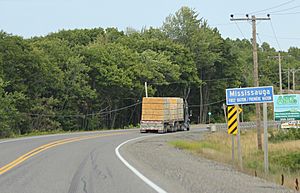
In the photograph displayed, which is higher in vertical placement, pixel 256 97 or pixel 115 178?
pixel 256 97

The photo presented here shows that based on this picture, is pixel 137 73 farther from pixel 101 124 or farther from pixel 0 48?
pixel 0 48

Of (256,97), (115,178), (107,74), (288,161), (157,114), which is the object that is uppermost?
(107,74)

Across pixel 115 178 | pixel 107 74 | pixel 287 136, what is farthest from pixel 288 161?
pixel 107 74

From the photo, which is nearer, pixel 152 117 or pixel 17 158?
pixel 17 158

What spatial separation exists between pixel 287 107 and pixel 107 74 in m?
28.2

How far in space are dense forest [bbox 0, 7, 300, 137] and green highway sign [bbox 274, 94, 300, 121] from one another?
21.8 m

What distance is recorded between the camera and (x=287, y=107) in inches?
1934

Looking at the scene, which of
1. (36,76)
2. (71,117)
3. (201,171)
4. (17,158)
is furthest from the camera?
(71,117)

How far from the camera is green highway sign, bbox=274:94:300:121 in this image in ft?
160

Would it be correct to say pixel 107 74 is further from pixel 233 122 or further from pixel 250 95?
pixel 250 95

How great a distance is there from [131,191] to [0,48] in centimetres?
4775

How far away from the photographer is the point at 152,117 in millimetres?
48000

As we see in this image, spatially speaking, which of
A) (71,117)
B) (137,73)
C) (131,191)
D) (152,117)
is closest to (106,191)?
(131,191)

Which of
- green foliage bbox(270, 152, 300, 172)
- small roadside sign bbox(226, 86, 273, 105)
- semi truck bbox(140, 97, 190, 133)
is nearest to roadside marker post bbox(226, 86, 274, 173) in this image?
small roadside sign bbox(226, 86, 273, 105)
